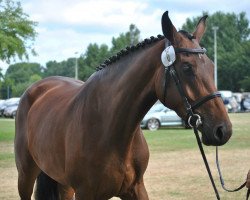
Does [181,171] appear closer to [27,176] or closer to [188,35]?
[27,176]

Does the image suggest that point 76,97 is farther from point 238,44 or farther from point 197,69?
point 238,44

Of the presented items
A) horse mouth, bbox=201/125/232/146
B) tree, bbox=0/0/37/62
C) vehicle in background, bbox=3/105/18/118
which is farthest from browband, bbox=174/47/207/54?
vehicle in background, bbox=3/105/18/118

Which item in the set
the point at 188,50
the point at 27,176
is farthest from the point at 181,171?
the point at 188,50

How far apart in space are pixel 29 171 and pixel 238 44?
7388 cm

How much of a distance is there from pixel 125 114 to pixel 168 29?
0.77 metres

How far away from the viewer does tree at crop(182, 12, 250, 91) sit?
69.0m

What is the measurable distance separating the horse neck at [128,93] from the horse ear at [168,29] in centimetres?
18

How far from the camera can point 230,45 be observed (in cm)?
7669

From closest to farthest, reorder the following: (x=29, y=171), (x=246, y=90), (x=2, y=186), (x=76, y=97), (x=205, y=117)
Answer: (x=205, y=117) → (x=76, y=97) → (x=29, y=171) → (x=2, y=186) → (x=246, y=90)

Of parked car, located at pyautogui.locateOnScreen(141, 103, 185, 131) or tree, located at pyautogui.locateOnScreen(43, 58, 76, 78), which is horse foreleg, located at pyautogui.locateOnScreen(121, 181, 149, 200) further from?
tree, located at pyautogui.locateOnScreen(43, 58, 76, 78)

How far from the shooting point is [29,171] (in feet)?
17.5

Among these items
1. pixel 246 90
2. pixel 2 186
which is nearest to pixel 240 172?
pixel 2 186

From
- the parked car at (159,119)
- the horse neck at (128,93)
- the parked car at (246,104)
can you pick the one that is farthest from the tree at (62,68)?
the horse neck at (128,93)

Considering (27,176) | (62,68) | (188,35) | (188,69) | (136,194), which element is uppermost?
(188,35)
